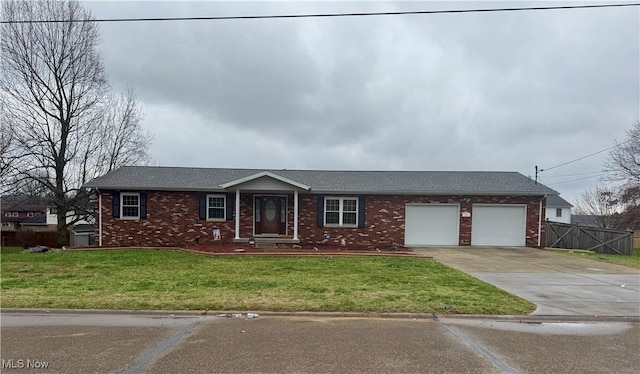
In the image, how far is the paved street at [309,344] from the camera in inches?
162

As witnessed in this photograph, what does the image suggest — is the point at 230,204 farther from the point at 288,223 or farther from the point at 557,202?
the point at 557,202

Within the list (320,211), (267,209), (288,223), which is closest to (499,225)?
(320,211)

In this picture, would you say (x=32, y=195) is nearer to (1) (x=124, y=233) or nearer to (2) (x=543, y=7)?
(1) (x=124, y=233)

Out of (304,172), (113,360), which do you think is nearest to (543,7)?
(113,360)

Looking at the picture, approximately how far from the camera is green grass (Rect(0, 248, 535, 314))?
6.49 m

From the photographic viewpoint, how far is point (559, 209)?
51375 mm

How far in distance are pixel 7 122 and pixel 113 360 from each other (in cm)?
2213

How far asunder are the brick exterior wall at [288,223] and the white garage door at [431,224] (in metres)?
0.35

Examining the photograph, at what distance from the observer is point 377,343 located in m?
4.83

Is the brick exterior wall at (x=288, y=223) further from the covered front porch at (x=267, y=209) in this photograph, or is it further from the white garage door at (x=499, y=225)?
the white garage door at (x=499, y=225)

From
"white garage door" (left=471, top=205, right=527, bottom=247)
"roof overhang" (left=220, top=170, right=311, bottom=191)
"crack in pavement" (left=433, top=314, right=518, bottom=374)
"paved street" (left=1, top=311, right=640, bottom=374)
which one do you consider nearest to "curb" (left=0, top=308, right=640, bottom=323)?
"paved street" (left=1, top=311, right=640, bottom=374)

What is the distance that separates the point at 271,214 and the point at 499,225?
36.3ft

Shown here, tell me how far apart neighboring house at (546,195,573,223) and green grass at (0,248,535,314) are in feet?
156

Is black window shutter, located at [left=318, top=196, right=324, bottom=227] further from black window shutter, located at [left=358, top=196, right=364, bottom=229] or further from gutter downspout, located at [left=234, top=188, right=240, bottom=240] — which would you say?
gutter downspout, located at [left=234, top=188, right=240, bottom=240]
